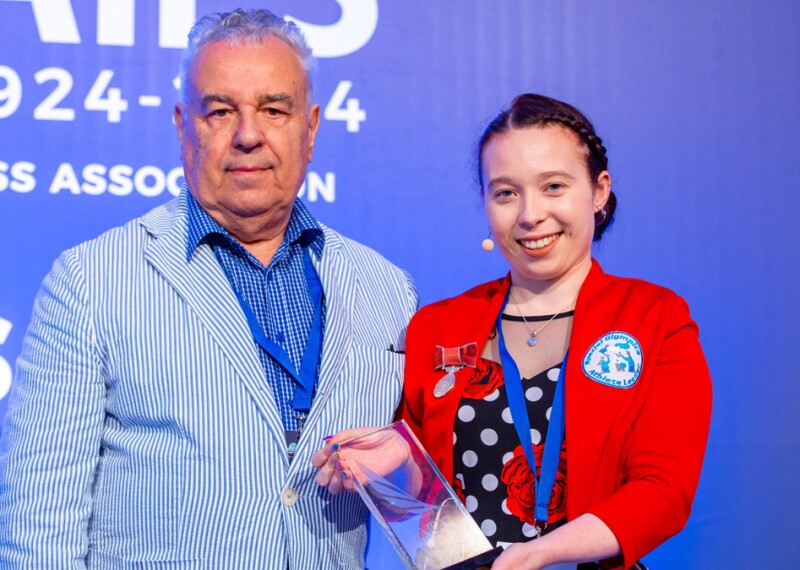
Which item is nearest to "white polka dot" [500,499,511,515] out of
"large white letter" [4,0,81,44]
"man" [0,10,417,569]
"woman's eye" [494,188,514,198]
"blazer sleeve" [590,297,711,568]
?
"blazer sleeve" [590,297,711,568]

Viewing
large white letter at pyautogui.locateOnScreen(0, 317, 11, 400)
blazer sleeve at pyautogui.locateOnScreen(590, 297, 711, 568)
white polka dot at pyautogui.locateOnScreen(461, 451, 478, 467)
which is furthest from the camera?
large white letter at pyautogui.locateOnScreen(0, 317, 11, 400)

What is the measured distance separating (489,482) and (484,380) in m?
0.20

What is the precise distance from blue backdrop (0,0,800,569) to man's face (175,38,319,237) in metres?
0.87

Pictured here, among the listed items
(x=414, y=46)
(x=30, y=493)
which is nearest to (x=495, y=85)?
(x=414, y=46)

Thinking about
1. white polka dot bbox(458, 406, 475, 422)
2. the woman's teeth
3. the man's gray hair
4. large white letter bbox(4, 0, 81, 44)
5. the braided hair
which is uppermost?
large white letter bbox(4, 0, 81, 44)

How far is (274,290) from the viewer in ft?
6.80

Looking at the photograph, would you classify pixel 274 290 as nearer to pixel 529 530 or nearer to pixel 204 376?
pixel 204 376

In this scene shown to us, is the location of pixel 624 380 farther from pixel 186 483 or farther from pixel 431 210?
pixel 431 210

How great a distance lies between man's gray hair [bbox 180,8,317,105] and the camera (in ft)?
6.75

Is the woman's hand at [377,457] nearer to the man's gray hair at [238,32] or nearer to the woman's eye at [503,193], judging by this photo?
the woman's eye at [503,193]

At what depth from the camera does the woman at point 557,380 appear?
5.34 ft

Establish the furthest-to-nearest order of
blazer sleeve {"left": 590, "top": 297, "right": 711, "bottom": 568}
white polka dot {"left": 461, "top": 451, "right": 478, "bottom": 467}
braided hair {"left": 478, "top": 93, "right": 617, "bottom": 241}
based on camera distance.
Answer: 1. braided hair {"left": 478, "top": 93, "right": 617, "bottom": 241}
2. white polka dot {"left": 461, "top": 451, "right": 478, "bottom": 467}
3. blazer sleeve {"left": 590, "top": 297, "right": 711, "bottom": 568}

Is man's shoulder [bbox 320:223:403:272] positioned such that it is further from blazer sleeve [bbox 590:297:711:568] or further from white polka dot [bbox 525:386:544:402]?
blazer sleeve [bbox 590:297:711:568]

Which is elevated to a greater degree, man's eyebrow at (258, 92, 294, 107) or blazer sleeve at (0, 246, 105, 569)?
man's eyebrow at (258, 92, 294, 107)
